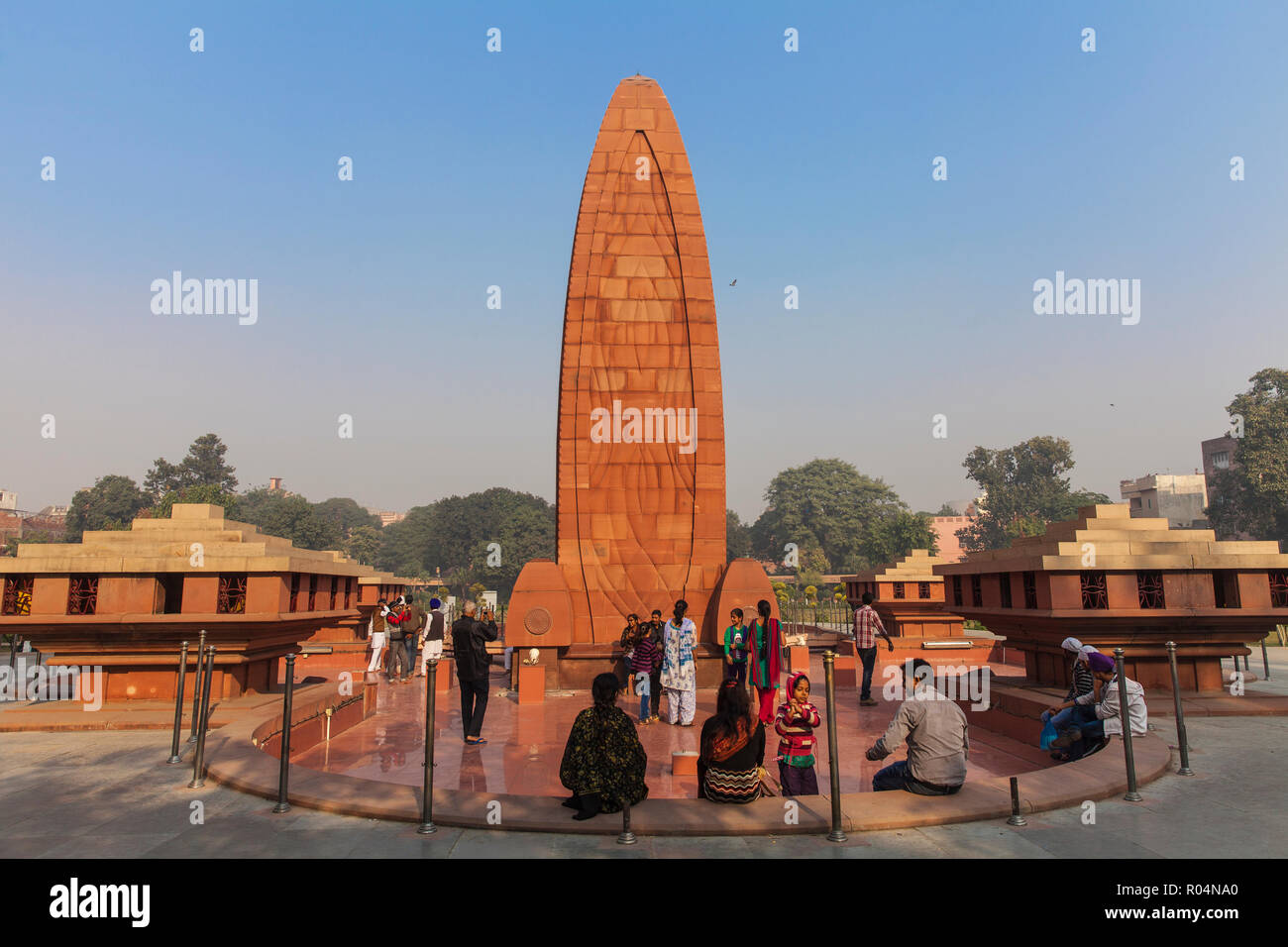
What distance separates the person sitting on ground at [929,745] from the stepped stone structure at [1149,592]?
4.52 metres

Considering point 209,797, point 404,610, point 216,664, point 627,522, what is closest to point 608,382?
point 627,522

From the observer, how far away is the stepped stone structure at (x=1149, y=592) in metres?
9.72

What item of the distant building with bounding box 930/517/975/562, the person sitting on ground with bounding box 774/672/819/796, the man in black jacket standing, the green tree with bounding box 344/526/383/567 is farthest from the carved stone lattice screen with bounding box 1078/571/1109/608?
the green tree with bounding box 344/526/383/567

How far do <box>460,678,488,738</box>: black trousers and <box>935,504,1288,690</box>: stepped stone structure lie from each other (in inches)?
288

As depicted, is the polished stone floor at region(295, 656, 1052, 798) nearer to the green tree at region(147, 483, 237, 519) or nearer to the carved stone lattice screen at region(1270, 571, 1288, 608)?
the carved stone lattice screen at region(1270, 571, 1288, 608)

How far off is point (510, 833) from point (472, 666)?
432 cm

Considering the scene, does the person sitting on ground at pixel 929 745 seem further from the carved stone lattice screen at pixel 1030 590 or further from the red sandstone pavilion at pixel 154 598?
the red sandstone pavilion at pixel 154 598

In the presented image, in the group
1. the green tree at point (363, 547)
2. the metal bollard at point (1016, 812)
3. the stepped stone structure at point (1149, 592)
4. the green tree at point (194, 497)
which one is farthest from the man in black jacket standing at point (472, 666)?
the green tree at point (363, 547)

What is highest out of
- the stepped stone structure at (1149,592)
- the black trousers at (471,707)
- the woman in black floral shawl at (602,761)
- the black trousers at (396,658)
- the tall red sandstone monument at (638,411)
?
the tall red sandstone monument at (638,411)

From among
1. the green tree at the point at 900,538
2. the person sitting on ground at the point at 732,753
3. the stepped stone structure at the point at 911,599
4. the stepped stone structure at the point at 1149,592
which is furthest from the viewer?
the green tree at the point at 900,538

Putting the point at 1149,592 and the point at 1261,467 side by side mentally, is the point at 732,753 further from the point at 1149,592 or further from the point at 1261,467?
the point at 1261,467

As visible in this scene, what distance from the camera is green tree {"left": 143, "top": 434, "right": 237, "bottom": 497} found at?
78.0 m
